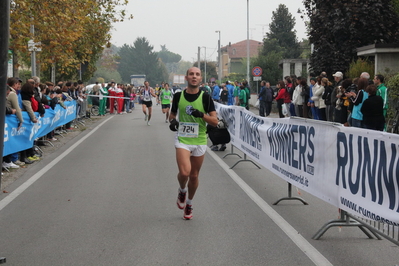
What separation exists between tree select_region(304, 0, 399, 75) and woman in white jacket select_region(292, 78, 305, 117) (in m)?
7.74

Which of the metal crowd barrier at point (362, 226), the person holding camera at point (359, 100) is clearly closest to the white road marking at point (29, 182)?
the metal crowd barrier at point (362, 226)

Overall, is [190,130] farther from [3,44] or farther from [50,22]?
[50,22]

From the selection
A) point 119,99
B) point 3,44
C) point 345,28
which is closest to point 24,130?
point 3,44

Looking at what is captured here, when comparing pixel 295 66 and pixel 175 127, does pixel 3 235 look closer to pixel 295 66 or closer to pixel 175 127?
pixel 175 127

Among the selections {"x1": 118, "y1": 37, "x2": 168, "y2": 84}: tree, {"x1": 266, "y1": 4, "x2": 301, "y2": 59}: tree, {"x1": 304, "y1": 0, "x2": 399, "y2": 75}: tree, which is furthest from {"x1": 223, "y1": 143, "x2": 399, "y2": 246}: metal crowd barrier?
{"x1": 118, "y1": 37, "x2": 168, "y2": 84}: tree

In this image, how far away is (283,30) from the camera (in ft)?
289

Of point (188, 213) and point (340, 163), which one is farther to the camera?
point (188, 213)

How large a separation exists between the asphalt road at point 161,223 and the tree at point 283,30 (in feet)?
253

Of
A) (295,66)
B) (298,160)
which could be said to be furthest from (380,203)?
(295,66)

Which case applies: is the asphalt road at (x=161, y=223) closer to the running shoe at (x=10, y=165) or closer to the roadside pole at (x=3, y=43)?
the running shoe at (x=10, y=165)

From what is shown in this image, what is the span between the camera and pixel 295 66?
4147cm

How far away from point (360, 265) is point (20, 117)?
8.58 meters

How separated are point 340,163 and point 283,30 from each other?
275 feet

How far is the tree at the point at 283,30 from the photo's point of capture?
287 feet
